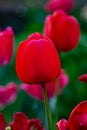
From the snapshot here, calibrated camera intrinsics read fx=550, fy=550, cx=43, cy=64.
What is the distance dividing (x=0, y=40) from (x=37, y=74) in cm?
15

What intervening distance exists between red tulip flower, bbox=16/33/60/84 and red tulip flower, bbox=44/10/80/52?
0.15 meters

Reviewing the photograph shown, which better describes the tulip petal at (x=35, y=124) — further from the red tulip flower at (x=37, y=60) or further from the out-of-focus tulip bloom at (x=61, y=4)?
the out-of-focus tulip bloom at (x=61, y=4)

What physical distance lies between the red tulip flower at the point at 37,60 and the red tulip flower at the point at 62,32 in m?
0.15

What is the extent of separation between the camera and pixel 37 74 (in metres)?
0.64

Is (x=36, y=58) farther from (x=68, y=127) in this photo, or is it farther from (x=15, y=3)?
(x=15, y=3)

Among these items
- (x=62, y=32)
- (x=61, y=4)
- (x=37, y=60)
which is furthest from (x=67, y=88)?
(x=37, y=60)

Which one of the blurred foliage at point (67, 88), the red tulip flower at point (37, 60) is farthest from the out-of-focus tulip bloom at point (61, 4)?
the red tulip flower at point (37, 60)

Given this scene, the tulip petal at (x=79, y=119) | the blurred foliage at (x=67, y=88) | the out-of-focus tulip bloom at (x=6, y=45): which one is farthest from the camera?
the blurred foliage at (x=67, y=88)

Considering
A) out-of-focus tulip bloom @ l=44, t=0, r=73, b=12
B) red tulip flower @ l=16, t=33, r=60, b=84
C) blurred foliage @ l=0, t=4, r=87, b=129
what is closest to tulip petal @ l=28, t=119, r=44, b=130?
red tulip flower @ l=16, t=33, r=60, b=84

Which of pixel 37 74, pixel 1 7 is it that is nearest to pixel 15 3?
pixel 1 7

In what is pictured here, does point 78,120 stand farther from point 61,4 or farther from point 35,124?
point 61,4

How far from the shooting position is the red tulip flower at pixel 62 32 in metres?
0.80

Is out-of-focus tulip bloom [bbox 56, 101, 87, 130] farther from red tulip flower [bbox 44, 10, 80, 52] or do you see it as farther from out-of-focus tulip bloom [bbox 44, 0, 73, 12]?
out-of-focus tulip bloom [bbox 44, 0, 73, 12]

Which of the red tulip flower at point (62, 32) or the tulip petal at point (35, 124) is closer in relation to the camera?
the tulip petal at point (35, 124)
